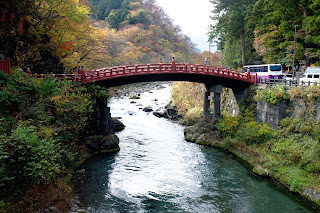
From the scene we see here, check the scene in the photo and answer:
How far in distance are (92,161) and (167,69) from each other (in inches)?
464

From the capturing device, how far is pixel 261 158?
70.1 feet

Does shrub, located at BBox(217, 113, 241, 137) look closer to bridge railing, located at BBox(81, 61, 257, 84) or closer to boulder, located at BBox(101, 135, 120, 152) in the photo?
bridge railing, located at BBox(81, 61, 257, 84)

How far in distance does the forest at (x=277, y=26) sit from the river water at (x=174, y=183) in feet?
58.2

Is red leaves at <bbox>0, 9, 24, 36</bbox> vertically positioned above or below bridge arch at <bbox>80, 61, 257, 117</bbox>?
above

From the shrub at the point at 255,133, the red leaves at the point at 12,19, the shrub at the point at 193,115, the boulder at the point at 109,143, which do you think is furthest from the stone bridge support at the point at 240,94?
the red leaves at the point at 12,19

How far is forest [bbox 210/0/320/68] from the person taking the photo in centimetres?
3128

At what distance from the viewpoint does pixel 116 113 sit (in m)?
44.1

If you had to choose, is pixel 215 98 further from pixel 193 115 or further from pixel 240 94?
pixel 193 115

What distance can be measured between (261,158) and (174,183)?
764cm

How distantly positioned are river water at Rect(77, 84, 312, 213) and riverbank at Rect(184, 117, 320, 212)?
2.24 feet

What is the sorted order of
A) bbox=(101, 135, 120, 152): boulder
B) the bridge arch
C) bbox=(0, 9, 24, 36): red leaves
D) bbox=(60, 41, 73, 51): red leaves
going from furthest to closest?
1. the bridge arch
2. bbox=(60, 41, 73, 51): red leaves
3. bbox=(101, 135, 120, 152): boulder
4. bbox=(0, 9, 24, 36): red leaves

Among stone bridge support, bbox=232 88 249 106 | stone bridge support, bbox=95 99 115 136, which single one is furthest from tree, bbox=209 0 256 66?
stone bridge support, bbox=95 99 115 136

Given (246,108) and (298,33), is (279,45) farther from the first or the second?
(246,108)

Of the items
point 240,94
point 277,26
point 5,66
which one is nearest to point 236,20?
point 277,26
